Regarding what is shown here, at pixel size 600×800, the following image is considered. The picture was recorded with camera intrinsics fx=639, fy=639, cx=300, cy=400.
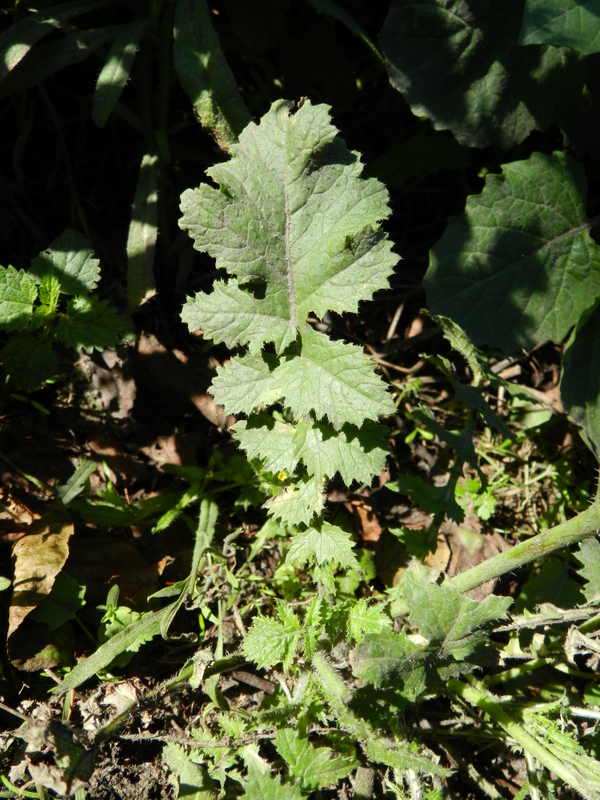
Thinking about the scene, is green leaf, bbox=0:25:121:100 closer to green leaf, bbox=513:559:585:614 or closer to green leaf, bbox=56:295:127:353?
green leaf, bbox=56:295:127:353

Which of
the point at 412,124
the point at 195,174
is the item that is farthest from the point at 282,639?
the point at 412,124

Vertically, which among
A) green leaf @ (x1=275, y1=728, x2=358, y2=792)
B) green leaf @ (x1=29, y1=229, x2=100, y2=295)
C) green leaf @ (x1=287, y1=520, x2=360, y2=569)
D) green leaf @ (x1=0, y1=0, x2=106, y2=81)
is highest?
green leaf @ (x1=0, y1=0, x2=106, y2=81)

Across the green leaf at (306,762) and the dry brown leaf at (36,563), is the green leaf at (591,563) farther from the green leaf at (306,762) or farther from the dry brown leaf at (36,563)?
the dry brown leaf at (36,563)

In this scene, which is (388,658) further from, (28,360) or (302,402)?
(28,360)

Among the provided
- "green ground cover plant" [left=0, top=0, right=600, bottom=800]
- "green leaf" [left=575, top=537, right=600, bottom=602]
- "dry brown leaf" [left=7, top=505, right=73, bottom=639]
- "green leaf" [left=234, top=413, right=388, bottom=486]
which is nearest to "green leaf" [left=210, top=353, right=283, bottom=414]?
"green ground cover plant" [left=0, top=0, right=600, bottom=800]

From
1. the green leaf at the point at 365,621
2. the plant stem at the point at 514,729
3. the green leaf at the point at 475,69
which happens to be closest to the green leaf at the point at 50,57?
the green leaf at the point at 475,69

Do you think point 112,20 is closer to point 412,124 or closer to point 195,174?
point 195,174

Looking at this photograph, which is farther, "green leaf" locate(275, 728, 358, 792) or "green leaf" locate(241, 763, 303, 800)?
"green leaf" locate(275, 728, 358, 792)
